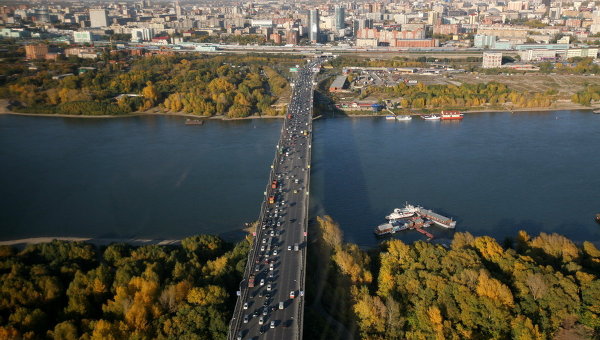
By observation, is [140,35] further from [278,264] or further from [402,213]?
[278,264]

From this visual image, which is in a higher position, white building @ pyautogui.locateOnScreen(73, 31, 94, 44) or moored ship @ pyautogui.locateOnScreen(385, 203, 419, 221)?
white building @ pyautogui.locateOnScreen(73, 31, 94, 44)

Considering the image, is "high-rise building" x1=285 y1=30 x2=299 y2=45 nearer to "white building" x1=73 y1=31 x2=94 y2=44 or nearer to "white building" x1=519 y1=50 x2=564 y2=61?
"white building" x1=73 y1=31 x2=94 y2=44

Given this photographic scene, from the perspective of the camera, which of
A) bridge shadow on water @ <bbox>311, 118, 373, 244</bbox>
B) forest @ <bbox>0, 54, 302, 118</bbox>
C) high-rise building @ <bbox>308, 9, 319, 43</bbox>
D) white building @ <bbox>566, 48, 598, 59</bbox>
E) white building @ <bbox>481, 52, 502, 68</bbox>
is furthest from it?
high-rise building @ <bbox>308, 9, 319, 43</bbox>

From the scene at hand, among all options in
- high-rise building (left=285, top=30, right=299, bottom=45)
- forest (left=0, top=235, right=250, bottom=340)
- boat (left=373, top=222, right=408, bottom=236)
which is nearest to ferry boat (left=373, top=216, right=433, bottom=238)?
boat (left=373, top=222, right=408, bottom=236)

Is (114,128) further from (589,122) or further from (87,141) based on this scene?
(589,122)

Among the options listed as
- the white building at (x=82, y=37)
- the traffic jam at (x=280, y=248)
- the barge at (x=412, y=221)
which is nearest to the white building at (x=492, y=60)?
the traffic jam at (x=280, y=248)

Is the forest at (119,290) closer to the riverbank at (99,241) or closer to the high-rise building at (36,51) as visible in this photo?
the riverbank at (99,241)

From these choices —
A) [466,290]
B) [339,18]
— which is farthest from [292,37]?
[466,290]
